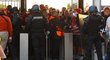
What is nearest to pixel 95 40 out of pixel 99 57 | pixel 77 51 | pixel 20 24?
pixel 99 57

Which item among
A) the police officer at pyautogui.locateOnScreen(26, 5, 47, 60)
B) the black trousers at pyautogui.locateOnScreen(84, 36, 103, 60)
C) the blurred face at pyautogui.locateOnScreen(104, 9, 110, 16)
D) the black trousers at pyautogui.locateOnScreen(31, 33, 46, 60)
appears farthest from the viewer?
the blurred face at pyautogui.locateOnScreen(104, 9, 110, 16)

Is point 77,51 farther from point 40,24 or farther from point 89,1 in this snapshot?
point 89,1

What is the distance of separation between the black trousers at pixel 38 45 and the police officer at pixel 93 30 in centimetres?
136

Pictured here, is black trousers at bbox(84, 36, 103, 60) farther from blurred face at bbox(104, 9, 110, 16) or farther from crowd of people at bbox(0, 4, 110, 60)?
blurred face at bbox(104, 9, 110, 16)

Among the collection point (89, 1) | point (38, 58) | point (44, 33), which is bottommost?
point (38, 58)

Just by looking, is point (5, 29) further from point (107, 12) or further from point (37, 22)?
point (107, 12)

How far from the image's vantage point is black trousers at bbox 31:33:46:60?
1239cm

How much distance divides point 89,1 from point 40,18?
418cm

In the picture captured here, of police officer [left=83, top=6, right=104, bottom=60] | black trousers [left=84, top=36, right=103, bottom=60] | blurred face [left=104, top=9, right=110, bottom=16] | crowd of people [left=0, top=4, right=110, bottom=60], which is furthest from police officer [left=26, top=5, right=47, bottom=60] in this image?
blurred face [left=104, top=9, right=110, bottom=16]

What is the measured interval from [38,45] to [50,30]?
71cm

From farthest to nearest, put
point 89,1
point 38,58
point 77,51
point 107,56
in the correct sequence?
point 89,1 < point 77,51 < point 38,58 < point 107,56

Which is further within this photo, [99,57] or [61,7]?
[61,7]

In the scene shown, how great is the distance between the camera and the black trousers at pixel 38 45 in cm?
1239

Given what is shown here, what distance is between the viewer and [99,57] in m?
12.3
